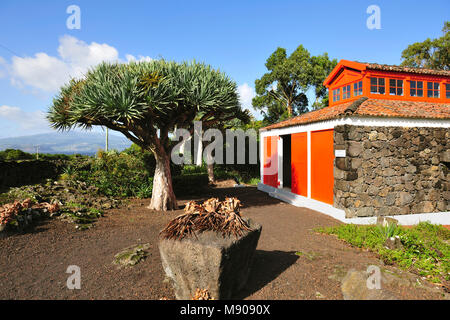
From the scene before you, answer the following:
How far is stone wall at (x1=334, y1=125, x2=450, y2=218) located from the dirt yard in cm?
230

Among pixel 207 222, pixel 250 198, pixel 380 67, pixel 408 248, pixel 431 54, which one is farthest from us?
pixel 431 54

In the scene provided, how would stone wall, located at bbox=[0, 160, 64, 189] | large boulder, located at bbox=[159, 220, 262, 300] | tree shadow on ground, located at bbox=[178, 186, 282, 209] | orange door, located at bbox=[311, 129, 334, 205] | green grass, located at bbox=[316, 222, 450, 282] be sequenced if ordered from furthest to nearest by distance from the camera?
tree shadow on ground, located at bbox=[178, 186, 282, 209]
stone wall, located at bbox=[0, 160, 64, 189]
orange door, located at bbox=[311, 129, 334, 205]
green grass, located at bbox=[316, 222, 450, 282]
large boulder, located at bbox=[159, 220, 262, 300]

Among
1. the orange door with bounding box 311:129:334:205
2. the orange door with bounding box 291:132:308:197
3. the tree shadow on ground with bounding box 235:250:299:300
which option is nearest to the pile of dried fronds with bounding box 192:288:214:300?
the tree shadow on ground with bounding box 235:250:299:300

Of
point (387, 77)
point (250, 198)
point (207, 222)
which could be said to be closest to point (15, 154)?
point (250, 198)

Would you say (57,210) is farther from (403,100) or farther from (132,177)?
(403,100)

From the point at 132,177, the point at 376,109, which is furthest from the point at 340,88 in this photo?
the point at 132,177

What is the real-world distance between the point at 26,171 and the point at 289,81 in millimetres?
24854

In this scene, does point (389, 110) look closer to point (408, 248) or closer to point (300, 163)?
point (300, 163)

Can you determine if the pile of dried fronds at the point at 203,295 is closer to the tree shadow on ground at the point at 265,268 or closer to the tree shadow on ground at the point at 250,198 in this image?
the tree shadow on ground at the point at 265,268

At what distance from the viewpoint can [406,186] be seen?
8828mm

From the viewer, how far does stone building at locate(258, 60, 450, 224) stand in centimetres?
834

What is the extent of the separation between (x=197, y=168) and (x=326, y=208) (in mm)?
10906

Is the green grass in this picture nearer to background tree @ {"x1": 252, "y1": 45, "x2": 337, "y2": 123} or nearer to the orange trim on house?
the orange trim on house

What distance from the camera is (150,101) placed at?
8.21 m
